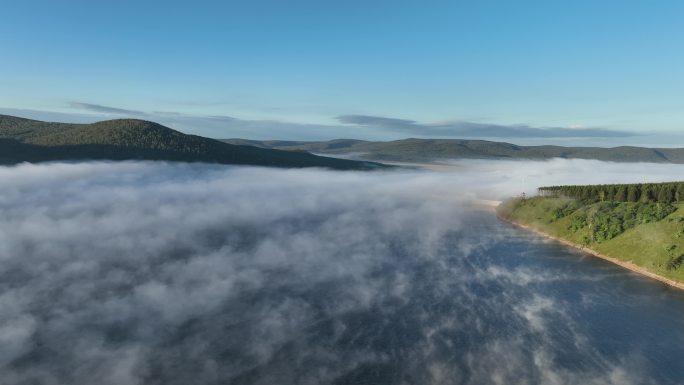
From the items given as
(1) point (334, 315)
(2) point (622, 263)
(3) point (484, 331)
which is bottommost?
(1) point (334, 315)

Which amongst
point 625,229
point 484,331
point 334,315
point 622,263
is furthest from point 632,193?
point 334,315

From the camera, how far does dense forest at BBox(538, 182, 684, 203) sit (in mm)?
121125

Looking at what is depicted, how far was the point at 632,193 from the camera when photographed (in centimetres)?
12838

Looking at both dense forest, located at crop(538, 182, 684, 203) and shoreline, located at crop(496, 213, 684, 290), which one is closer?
shoreline, located at crop(496, 213, 684, 290)

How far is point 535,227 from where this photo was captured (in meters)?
147

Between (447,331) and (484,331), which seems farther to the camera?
(484,331)

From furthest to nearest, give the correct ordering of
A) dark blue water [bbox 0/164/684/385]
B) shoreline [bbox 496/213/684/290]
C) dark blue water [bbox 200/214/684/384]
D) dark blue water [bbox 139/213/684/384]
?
shoreline [bbox 496/213/684/290] < dark blue water [bbox 0/164/684/385] < dark blue water [bbox 200/214/684/384] < dark blue water [bbox 139/213/684/384]

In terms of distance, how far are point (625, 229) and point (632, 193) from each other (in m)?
24.3

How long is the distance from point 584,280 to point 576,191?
57810mm

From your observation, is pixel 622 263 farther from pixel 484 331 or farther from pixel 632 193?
pixel 484 331

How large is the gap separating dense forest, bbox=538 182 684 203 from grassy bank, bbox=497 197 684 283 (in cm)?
436

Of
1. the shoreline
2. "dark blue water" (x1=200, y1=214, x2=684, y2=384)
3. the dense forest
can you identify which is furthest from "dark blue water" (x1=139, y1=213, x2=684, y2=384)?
the dense forest

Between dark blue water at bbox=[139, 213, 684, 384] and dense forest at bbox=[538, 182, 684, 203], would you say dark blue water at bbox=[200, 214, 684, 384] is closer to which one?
dark blue water at bbox=[139, 213, 684, 384]

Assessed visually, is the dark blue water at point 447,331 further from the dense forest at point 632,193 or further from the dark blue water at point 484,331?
the dense forest at point 632,193
